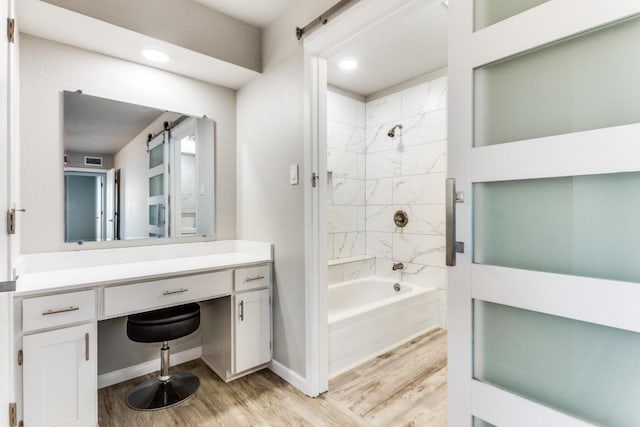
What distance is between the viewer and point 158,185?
2.27 meters

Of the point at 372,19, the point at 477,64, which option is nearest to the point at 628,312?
the point at 477,64

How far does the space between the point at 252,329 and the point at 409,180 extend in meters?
2.17

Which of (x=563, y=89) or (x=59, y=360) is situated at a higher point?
(x=563, y=89)

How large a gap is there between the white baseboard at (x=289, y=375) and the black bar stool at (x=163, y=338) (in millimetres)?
504

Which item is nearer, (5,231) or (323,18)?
(5,231)

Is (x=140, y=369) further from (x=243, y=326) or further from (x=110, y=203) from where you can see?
(x=110, y=203)

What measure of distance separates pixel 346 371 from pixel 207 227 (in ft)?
4.94

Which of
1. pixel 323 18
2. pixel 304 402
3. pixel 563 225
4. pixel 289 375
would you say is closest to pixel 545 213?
pixel 563 225

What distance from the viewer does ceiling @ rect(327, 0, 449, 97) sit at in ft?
7.23

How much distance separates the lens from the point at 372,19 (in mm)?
1583

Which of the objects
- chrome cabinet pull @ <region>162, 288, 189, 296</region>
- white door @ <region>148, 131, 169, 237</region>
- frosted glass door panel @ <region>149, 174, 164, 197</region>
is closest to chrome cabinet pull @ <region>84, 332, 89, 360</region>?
chrome cabinet pull @ <region>162, 288, 189, 296</region>

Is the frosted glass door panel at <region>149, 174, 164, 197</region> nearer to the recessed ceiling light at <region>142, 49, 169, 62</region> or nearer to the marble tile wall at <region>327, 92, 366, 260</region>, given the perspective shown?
the recessed ceiling light at <region>142, 49, 169, 62</region>

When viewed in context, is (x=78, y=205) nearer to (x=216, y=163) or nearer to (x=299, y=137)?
(x=216, y=163)

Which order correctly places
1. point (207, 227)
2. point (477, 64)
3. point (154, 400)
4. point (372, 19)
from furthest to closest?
point (207, 227)
point (154, 400)
point (372, 19)
point (477, 64)
